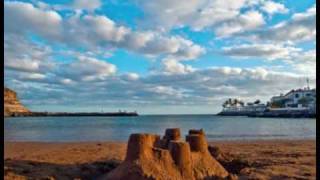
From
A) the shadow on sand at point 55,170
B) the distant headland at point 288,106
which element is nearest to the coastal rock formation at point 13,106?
the distant headland at point 288,106

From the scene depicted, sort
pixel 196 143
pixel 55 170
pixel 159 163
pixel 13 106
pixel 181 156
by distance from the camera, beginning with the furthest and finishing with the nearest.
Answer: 1. pixel 13 106
2. pixel 55 170
3. pixel 196 143
4. pixel 181 156
5. pixel 159 163

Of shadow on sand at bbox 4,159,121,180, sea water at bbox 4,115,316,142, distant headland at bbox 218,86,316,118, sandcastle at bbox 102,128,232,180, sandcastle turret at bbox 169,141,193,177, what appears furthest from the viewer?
distant headland at bbox 218,86,316,118

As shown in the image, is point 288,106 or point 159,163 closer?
point 159,163

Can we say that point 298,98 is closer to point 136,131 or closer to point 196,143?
point 136,131

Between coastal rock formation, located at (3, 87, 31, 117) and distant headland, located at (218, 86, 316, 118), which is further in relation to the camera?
coastal rock formation, located at (3, 87, 31, 117)

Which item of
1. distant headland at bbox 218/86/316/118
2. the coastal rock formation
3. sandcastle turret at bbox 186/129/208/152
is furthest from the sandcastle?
the coastal rock formation

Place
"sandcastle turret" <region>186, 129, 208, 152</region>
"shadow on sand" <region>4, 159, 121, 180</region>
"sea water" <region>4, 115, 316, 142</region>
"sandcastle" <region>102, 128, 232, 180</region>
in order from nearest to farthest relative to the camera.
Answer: "sandcastle" <region>102, 128, 232, 180</region>
"shadow on sand" <region>4, 159, 121, 180</region>
"sandcastle turret" <region>186, 129, 208, 152</region>
"sea water" <region>4, 115, 316, 142</region>

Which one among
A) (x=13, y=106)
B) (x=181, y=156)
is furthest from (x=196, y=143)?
(x=13, y=106)

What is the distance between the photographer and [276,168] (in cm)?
1119

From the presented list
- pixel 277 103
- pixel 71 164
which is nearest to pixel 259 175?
pixel 71 164

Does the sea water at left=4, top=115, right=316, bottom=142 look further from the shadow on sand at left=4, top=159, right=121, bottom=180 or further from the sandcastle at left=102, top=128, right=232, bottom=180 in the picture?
the sandcastle at left=102, top=128, right=232, bottom=180

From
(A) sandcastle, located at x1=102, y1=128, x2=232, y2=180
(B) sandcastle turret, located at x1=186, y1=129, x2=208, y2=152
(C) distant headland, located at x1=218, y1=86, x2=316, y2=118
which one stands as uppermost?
(C) distant headland, located at x1=218, y1=86, x2=316, y2=118

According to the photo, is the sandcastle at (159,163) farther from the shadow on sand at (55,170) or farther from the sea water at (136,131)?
the sea water at (136,131)

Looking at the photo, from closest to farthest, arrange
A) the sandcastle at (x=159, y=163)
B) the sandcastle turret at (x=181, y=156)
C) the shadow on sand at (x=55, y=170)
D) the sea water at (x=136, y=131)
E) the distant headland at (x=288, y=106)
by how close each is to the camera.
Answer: the sandcastle at (x=159, y=163) → the sandcastle turret at (x=181, y=156) → the shadow on sand at (x=55, y=170) → the sea water at (x=136, y=131) → the distant headland at (x=288, y=106)
